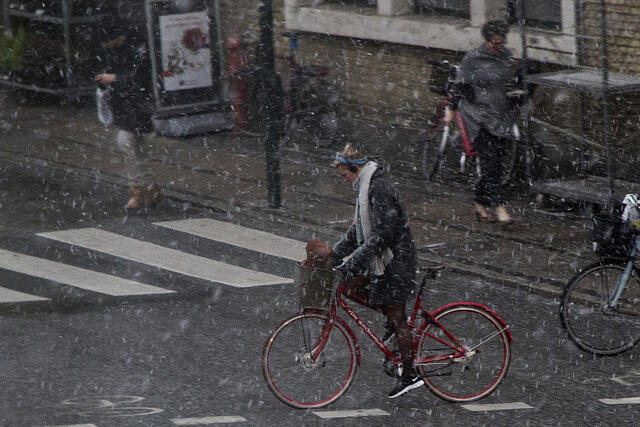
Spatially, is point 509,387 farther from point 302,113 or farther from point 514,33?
point 302,113

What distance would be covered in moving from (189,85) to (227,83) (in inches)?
26.9

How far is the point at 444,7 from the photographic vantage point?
17109 millimetres

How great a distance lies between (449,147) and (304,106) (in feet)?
9.64

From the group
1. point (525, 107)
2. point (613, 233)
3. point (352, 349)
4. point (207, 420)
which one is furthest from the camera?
point (525, 107)

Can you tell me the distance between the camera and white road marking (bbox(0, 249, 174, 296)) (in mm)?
10695

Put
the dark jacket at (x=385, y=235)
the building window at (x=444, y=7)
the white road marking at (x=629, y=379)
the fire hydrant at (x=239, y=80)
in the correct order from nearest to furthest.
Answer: the dark jacket at (x=385, y=235) < the white road marking at (x=629, y=379) < the building window at (x=444, y=7) < the fire hydrant at (x=239, y=80)

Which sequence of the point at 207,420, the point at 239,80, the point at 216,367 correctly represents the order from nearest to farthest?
1. the point at 207,420
2. the point at 216,367
3. the point at 239,80

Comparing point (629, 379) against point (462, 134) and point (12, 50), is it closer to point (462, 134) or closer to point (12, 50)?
point (462, 134)

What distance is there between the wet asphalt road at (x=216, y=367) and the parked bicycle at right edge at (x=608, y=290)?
0.50 ft

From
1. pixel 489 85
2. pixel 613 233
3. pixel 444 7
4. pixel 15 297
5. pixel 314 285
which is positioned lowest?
Result: pixel 15 297

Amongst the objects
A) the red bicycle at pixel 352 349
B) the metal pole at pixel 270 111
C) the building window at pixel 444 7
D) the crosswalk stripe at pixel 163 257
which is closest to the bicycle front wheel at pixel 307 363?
the red bicycle at pixel 352 349

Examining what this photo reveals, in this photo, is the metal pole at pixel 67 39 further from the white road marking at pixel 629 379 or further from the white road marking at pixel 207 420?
the white road marking at pixel 629 379

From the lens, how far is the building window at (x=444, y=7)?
16812mm

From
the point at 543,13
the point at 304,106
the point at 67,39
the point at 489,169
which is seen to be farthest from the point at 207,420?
the point at 67,39
